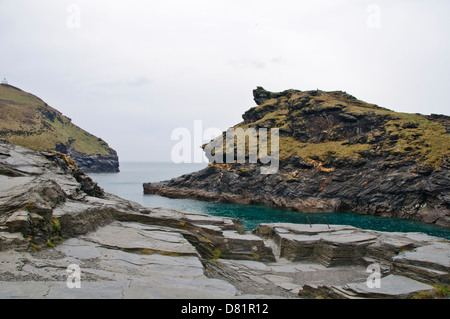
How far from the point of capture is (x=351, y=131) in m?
81.1

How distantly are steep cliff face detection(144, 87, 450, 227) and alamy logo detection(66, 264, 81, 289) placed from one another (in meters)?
62.7

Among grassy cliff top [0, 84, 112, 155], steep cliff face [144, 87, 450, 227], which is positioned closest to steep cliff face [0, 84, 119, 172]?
grassy cliff top [0, 84, 112, 155]

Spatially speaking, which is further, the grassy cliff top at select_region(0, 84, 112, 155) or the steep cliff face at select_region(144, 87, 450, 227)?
the grassy cliff top at select_region(0, 84, 112, 155)

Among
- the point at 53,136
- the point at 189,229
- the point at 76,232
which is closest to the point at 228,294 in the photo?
the point at 76,232

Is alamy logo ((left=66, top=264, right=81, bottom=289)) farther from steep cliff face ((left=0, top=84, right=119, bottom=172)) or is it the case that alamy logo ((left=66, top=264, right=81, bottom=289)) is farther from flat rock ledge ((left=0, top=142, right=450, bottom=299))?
steep cliff face ((left=0, top=84, right=119, bottom=172))

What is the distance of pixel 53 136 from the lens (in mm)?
170250

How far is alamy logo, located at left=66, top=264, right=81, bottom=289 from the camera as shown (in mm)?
8395

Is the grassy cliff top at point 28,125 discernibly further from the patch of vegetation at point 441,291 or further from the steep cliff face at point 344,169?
the patch of vegetation at point 441,291

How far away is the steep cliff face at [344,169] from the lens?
59.3m

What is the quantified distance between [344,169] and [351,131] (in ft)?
52.1

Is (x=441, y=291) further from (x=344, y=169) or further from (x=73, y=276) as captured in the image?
(x=344, y=169)

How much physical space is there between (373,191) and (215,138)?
60057 mm
